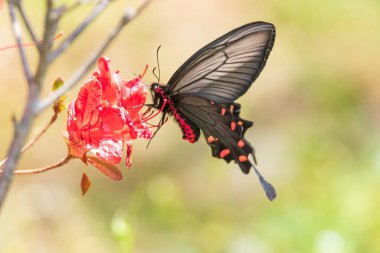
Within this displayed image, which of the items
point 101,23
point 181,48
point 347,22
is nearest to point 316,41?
point 347,22

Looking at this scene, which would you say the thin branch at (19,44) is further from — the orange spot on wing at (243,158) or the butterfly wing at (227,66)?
the orange spot on wing at (243,158)

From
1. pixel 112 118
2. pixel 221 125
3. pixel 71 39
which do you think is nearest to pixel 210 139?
pixel 221 125

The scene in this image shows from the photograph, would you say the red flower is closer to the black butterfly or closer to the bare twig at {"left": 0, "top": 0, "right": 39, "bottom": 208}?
the black butterfly

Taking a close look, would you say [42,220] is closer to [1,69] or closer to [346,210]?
[1,69]

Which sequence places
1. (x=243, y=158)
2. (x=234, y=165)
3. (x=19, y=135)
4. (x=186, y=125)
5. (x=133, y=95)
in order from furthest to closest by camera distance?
1. (x=234, y=165)
2. (x=186, y=125)
3. (x=243, y=158)
4. (x=133, y=95)
5. (x=19, y=135)

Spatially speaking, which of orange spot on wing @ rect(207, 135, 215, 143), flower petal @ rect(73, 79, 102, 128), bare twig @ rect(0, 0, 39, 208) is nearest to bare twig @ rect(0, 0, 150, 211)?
bare twig @ rect(0, 0, 39, 208)

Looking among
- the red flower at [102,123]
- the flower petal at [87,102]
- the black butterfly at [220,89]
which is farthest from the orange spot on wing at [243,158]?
the flower petal at [87,102]

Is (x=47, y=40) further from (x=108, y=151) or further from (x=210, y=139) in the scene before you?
(x=210, y=139)

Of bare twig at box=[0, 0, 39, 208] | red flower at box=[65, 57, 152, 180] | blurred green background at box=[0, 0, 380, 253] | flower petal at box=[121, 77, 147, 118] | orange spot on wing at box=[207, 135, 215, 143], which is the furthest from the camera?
blurred green background at box=[0, 0, 380, 253]
